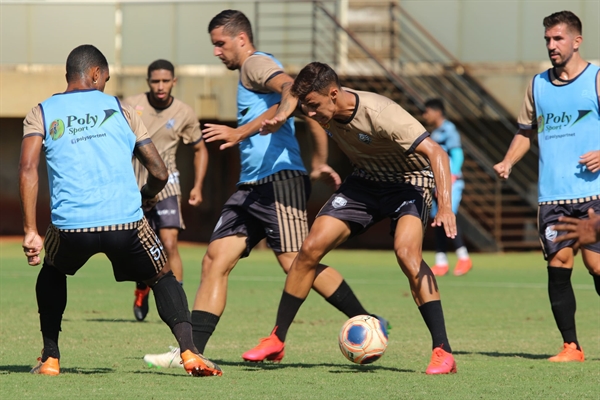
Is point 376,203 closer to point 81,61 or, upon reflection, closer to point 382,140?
point 382,140

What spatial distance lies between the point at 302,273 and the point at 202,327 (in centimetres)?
79

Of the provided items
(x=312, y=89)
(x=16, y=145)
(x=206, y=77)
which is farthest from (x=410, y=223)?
(x=16, y=145)

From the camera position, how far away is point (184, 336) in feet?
21.4

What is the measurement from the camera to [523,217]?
2120 centimetres

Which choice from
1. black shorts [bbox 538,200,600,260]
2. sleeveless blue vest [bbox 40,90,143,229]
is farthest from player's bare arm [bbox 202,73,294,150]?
black shorts [bbox 538,200,600,260]

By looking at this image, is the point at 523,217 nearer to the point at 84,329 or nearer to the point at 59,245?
the point at 84,329

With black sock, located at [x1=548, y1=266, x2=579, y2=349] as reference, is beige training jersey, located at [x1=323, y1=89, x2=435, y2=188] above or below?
above

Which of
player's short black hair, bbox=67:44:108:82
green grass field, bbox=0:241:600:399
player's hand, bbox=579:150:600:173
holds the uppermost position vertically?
player's short black hair, bbox=67:44:108:82

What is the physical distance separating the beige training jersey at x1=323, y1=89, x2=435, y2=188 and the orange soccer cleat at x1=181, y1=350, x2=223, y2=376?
1.78 metres

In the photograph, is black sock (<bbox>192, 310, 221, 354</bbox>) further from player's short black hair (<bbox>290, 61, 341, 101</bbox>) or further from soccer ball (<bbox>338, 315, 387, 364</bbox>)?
player's short black hair (<bbox>290, 61, 341, 101</bbox>)

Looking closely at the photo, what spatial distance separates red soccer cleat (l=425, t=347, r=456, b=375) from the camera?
671cm

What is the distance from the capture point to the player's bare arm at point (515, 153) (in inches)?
301

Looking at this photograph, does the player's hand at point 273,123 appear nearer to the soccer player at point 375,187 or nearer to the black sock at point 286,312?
the soccer player at point 375,187

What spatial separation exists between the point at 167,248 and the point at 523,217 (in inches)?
480
